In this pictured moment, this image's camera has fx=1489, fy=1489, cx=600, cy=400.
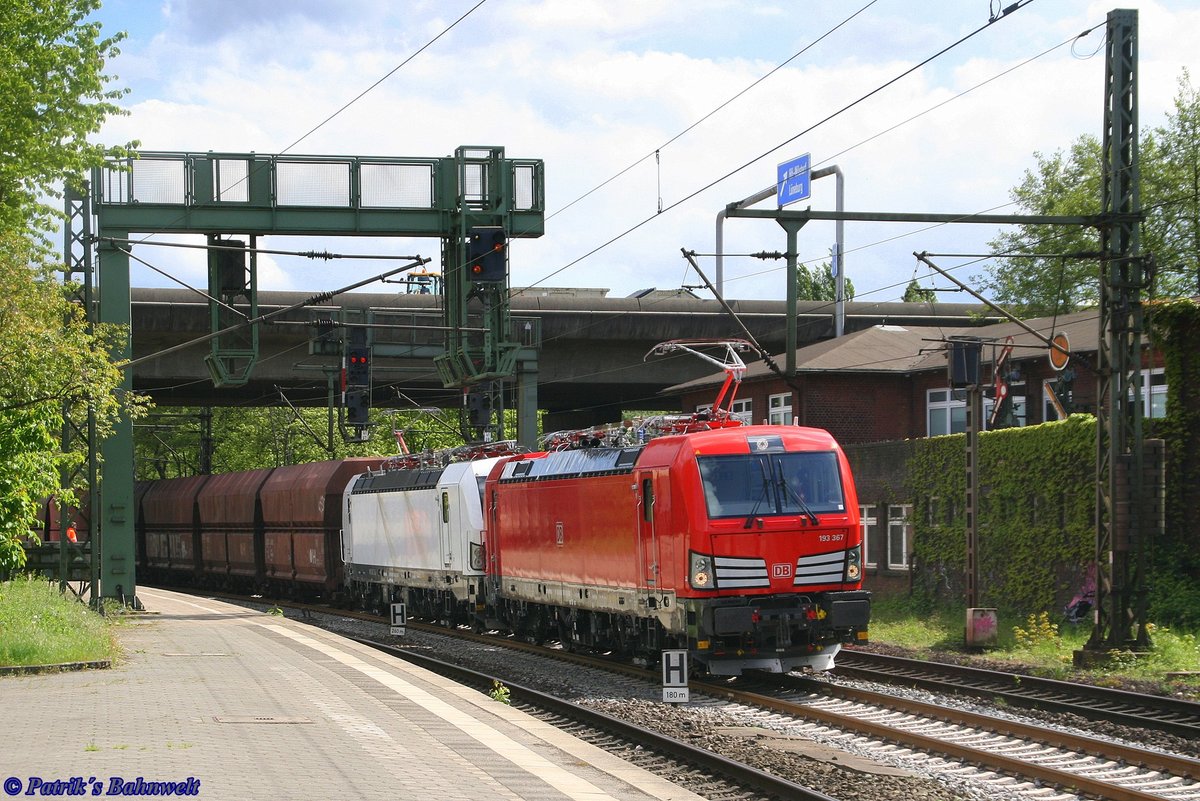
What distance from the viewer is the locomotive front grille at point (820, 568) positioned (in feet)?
57.8

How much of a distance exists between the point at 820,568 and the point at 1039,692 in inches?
112

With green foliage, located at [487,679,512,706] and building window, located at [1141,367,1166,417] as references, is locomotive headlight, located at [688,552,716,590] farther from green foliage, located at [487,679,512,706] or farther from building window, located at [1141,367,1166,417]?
building window, located at [1141,367,1166,417]

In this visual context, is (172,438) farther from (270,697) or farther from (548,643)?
(270,697)

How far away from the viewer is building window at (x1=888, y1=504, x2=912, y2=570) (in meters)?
31.8

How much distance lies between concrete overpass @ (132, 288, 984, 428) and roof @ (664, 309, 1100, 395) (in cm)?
180

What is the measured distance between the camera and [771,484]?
1786 centimetres

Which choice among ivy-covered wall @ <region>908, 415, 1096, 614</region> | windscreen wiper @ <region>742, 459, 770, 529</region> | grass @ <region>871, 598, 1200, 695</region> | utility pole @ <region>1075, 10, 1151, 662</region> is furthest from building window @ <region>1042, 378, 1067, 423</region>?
windscreen wiper @ <region>742, 459, 770, 529</region>

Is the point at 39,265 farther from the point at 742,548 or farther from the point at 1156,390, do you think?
the point at 1156,390

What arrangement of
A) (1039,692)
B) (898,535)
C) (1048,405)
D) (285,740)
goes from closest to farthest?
(285,740)
(1039,692)
(898,535)
(1048,405)

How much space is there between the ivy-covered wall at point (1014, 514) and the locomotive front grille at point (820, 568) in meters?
7.98

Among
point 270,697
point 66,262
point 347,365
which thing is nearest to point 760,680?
point 270,697

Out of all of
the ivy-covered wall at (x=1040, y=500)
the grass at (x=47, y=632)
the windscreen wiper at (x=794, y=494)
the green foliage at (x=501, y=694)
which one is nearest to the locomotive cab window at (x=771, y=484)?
the windscreen wiper at (x=794, y=494)

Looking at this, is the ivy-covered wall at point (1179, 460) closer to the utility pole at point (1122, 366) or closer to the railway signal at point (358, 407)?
the utility pole at point (1122, 366)

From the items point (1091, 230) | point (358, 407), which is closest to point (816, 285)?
point (1091, 230)
